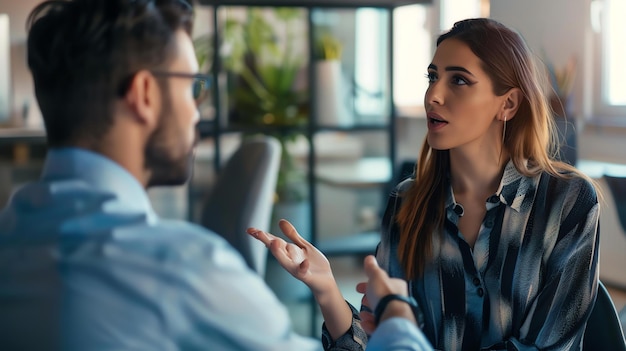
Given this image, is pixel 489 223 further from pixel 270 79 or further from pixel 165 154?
pixel 270 79

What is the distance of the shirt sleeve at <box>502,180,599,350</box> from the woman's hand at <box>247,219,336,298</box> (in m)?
0.34

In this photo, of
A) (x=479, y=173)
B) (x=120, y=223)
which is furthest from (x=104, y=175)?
(x=479, y=173)

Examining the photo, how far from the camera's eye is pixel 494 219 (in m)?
1.32

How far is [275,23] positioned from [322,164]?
0.81 meters

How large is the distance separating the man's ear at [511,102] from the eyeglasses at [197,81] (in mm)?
709

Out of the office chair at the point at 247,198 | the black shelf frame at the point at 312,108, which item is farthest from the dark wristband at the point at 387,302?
the black shelf frame at the point at 312,108

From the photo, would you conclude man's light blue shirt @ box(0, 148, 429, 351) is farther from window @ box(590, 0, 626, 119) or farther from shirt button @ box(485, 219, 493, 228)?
window @ box(590, 0, 626, 119)

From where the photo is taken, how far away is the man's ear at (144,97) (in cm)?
68

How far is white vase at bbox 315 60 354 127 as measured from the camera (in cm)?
361

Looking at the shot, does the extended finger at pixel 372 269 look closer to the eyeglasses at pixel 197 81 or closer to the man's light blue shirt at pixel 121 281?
the man's light blue shirt at pixel 121 281

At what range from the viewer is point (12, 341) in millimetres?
705

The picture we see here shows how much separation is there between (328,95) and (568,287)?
96.9 inches

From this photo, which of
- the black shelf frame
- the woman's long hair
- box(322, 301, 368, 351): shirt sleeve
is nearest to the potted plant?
the black shelf frame

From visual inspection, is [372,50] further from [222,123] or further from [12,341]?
[12,341]
